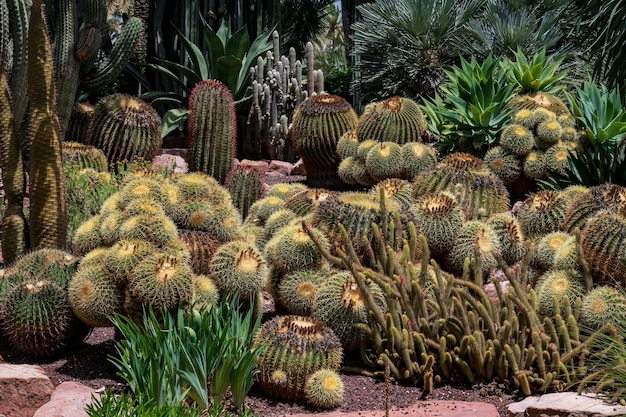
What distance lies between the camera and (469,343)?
5.51m

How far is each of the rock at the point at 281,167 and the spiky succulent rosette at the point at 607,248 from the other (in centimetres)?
709

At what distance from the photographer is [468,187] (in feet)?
25.4

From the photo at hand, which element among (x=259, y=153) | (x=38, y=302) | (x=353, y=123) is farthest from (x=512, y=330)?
(x=259, y=153)

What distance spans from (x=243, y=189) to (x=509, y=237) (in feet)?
9.24

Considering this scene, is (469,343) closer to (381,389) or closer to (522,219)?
(381,389)

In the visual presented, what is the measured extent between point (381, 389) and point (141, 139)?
5185 mm

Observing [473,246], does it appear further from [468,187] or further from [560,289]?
[468,187]

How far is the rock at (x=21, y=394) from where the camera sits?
17.7 feet

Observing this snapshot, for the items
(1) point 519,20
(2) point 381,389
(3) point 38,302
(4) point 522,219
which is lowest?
(2) point 381,389

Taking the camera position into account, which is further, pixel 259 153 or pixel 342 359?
pixel 259 153

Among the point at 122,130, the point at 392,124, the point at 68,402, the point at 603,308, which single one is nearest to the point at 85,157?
Answer: the point at 122,130

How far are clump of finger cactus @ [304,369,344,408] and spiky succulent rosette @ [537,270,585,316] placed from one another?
1540 mm

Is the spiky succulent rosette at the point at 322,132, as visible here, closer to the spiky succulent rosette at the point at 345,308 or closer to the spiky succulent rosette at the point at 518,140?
the spiky succulent rosette at the point at 518,140

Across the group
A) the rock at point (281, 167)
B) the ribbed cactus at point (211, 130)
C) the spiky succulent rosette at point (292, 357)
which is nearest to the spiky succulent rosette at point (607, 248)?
the spiky succulent rosette at point (292, 357)
